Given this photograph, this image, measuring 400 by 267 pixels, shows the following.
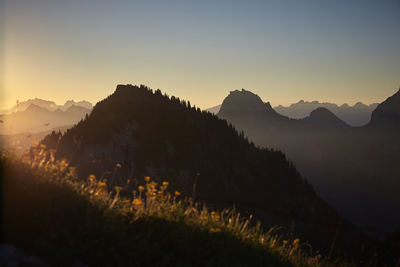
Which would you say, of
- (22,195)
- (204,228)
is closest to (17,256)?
(22,195)

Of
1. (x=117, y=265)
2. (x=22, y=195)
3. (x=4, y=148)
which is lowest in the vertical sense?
(x=117, y=265)

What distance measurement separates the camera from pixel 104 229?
19.1 feet

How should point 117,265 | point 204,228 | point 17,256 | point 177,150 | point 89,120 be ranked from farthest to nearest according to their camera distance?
point 177,150 < point 89,120 < point 204,228 < point 117,265 < point 17,256

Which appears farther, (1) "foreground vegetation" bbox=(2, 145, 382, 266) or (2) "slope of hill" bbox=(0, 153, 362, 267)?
(1) "foreground vegetation" bbox=(2, 145, 382, 266)

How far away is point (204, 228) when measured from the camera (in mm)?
7152

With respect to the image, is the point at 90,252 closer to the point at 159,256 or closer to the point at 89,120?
the point at 159,256

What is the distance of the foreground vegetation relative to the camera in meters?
5.27

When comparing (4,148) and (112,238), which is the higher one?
(4,148)

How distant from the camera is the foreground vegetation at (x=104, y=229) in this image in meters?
5.27

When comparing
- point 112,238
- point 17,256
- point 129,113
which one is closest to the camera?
point 17,256

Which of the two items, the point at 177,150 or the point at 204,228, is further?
the point at 177,150

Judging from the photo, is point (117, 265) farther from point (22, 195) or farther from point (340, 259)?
point (340, 259)

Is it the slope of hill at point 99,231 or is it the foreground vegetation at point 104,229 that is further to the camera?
the foreground vegetation at point 104,229

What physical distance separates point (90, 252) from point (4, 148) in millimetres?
3886
